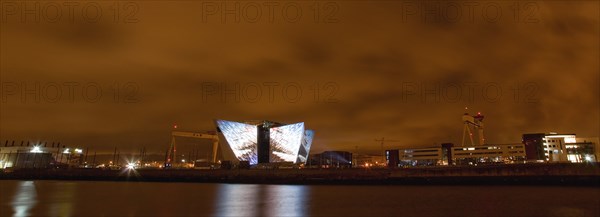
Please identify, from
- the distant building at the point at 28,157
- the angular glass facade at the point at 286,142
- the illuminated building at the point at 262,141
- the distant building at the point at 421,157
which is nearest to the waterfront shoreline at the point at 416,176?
the illuminated building at the point at 262,141

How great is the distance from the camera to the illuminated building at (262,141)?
3991 inches

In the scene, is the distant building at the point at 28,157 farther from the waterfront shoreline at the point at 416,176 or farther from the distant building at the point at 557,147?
the distant building at the point at 557,147

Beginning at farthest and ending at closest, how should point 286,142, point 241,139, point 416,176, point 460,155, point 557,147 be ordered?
point 460,155 < point 557,147 < point 286,142 < point 241,139 < point 416,176

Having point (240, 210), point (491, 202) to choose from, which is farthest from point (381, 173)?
point (240, 210)

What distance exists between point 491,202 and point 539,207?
346cm

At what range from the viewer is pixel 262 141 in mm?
107750

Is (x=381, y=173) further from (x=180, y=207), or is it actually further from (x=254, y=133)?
(x=254, y=133)

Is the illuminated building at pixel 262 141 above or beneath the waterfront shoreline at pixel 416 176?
above

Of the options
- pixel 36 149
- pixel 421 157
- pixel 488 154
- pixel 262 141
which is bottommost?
pixel 421 157

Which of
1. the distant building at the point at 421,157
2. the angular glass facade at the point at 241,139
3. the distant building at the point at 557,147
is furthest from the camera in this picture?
the distant building at the point at 421,157

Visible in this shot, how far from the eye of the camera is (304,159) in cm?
11406

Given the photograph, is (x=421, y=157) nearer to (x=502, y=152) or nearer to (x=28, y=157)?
(x=502, y=152)

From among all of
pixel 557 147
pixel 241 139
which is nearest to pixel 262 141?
pixel 241 139

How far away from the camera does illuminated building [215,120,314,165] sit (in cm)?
10138
